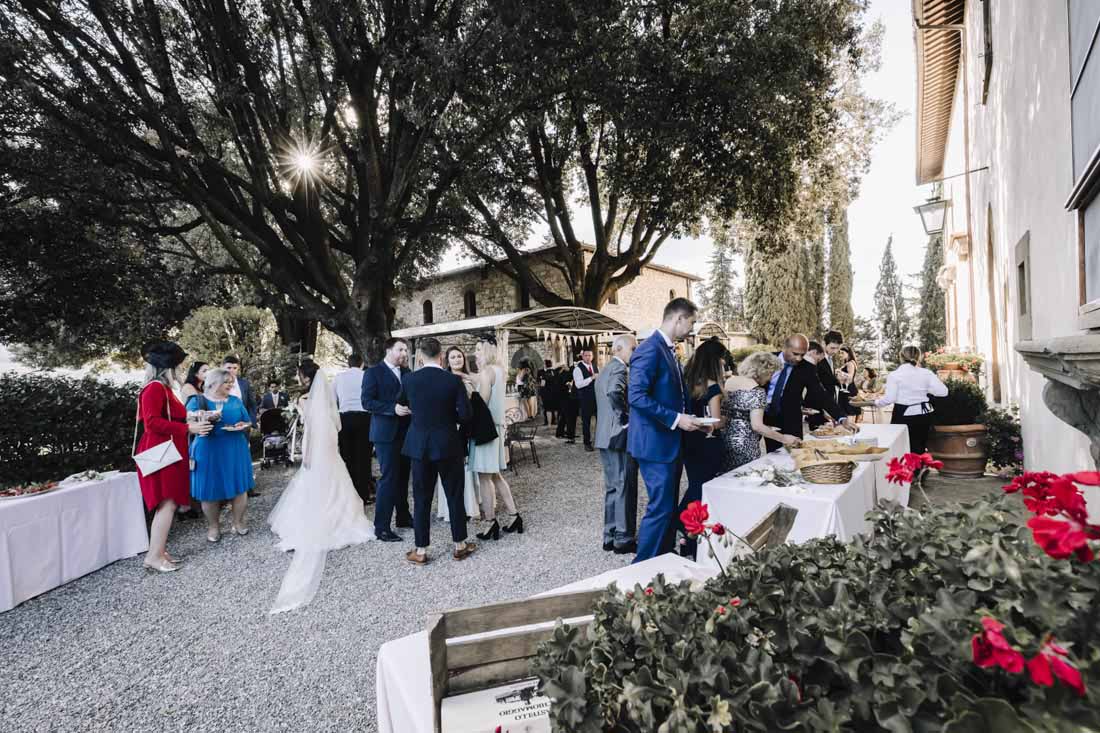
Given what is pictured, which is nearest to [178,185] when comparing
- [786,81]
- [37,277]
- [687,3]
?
[37,277]

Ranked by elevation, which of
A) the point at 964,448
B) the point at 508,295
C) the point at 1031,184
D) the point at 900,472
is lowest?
the point at 964,448

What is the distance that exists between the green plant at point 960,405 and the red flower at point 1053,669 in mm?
8532

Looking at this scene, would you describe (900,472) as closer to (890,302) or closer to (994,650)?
(994,650)

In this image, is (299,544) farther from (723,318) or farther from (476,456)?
(723,318)

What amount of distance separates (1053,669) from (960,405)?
876 cm

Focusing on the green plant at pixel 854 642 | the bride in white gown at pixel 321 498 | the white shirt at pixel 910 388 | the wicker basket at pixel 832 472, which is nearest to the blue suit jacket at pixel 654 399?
the wicker basket at pixel 832 472

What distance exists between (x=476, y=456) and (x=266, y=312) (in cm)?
1394

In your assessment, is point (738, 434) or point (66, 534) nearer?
point (738, 434)

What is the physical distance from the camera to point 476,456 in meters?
6.02

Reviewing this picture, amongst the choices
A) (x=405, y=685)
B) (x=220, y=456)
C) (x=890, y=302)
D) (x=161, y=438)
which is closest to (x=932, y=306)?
(x=890, y=302)

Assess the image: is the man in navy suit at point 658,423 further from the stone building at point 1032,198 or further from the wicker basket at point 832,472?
the stone building at point 1032,198

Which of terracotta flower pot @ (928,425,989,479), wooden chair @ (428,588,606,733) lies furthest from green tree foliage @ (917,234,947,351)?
wooden chair @ (428,588,606,733)

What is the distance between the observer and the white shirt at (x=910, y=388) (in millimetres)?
6822

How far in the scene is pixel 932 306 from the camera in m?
35.7
